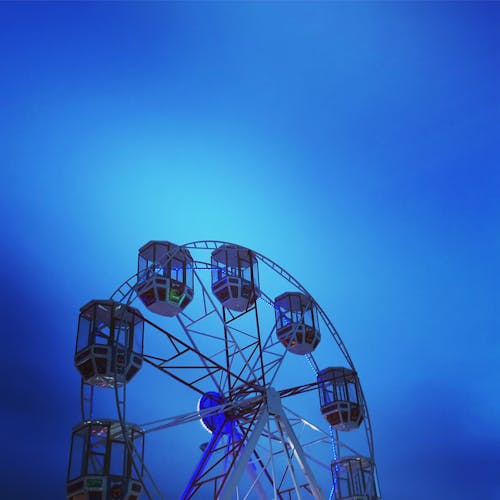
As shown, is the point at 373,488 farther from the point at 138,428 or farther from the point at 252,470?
the point at 138,428

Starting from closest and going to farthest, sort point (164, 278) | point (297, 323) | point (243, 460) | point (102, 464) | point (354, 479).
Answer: point (102, 464)
point (243, 460)
point (164, 278)
point (354, 479)
point (297, 323)

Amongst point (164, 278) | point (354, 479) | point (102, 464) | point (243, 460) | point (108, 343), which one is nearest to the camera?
point (102, 464)

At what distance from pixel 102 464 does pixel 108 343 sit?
116 inches

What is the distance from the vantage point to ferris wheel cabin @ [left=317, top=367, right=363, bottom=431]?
69.8 ft

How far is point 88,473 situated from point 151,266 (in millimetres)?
6235

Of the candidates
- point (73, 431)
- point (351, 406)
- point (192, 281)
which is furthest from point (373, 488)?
point (73, 431)

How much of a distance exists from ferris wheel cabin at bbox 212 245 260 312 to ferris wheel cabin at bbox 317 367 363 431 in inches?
136

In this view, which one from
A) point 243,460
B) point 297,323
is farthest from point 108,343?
point 297,323

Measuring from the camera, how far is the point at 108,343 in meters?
16.8

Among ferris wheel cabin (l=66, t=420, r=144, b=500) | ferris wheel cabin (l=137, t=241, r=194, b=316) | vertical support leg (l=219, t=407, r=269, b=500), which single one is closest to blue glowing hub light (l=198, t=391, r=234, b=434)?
vertical support leg (l=219, t=407, r=269, b=500)

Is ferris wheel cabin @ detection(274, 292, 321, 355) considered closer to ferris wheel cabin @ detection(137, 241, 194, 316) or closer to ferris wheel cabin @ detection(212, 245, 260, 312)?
ferris wheel cabin @ detection(212, 245, 260, 312)

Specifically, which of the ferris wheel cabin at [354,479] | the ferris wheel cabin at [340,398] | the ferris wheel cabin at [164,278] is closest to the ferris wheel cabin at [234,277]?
the ferris wheel cabin at [164,278]

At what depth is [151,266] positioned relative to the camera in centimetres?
1941

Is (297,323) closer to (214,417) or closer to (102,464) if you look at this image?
(214,417)
